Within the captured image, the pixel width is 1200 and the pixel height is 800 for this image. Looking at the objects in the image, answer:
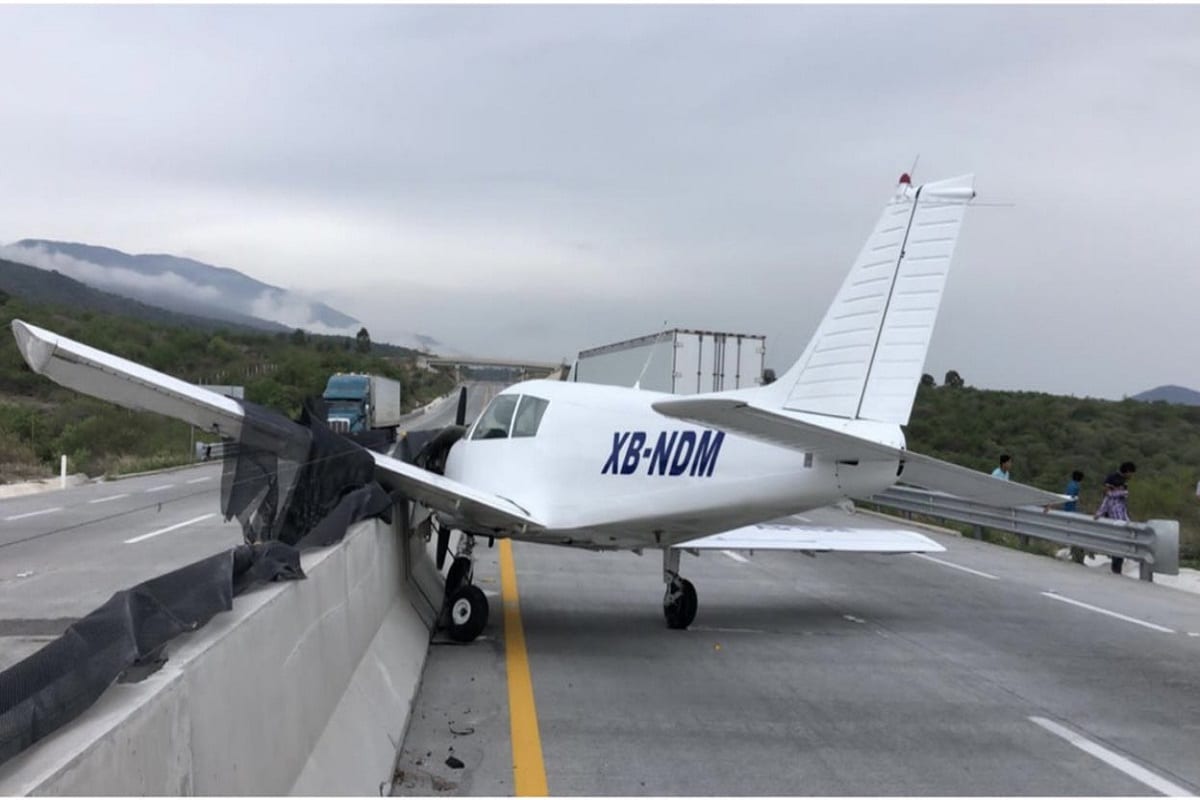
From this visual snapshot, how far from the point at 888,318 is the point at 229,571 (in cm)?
573

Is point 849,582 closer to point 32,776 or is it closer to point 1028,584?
point 1028,584

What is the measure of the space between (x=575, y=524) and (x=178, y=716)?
6209 millimetres

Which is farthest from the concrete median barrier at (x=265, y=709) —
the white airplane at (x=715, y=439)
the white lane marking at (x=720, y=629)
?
the white lane marking at (x=720, y=629)

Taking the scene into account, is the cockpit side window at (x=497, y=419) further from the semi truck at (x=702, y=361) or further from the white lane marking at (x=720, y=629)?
the semi truck at (x=702, y=361)

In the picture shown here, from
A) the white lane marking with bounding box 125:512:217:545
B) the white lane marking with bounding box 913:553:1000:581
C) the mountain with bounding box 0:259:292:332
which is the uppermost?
the white lane marking with bounding box 913:553:1000:581

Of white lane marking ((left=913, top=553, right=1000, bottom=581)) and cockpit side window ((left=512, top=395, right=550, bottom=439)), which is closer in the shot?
cockpit side window ((left=512, top=395, right=550, bottom=439))

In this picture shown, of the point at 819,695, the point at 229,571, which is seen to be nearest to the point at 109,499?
the point at 819,695

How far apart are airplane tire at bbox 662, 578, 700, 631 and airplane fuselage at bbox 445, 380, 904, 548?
925 millimetres

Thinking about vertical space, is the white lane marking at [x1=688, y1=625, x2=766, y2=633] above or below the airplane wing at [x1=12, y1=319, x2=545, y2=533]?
below

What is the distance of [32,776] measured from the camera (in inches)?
92.4

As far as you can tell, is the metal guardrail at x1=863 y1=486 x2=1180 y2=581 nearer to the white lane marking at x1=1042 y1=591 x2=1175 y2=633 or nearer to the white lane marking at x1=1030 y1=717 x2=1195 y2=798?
the white lane marking at x1=1042 y1=591 x2=1175 y2=633

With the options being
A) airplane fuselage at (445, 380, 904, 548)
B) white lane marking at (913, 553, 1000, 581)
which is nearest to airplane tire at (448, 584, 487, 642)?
airplane fuselage at (445, 380, 904, 548)

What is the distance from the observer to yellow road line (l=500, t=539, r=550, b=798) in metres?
5.59

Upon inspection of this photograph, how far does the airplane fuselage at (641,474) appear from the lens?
8305mm
